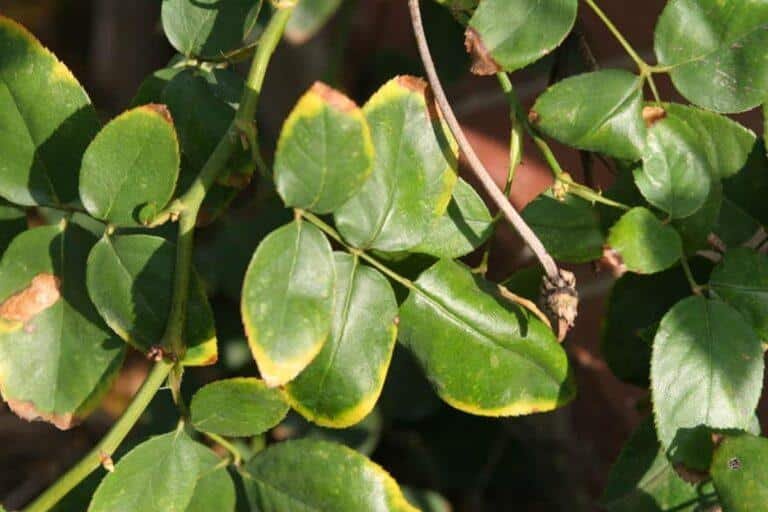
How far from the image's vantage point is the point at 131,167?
68 centimetres

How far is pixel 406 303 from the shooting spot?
70 cm

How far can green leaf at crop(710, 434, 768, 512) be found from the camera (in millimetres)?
661

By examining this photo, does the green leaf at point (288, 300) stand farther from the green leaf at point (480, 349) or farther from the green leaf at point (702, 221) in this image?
the green leaf at point (702, 221)

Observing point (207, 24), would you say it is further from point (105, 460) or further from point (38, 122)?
point (105, 460)

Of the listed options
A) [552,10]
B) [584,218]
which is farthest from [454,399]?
[552,10]

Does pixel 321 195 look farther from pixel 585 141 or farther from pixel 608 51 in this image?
pixel 608 51

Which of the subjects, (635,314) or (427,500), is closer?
(635,314)

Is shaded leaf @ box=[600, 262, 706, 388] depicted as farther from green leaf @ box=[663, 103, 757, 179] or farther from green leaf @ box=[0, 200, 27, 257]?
green leaf @ box=[0, 200, 27, 257]

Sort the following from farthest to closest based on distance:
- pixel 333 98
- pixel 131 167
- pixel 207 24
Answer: pixel 207 24
pixel 131 167
pixel 333 98

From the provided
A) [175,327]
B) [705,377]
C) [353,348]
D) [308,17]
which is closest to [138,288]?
[175,327]

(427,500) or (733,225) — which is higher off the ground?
(733,225)

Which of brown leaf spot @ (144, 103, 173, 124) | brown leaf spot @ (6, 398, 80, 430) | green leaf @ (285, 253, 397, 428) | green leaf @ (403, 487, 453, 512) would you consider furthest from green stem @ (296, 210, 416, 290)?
green leaf @ (403, 487, 453, 512)

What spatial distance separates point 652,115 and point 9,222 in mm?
450

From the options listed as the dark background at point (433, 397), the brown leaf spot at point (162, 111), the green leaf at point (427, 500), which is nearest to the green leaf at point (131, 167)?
the brown leaf spot at point (162, 111)
